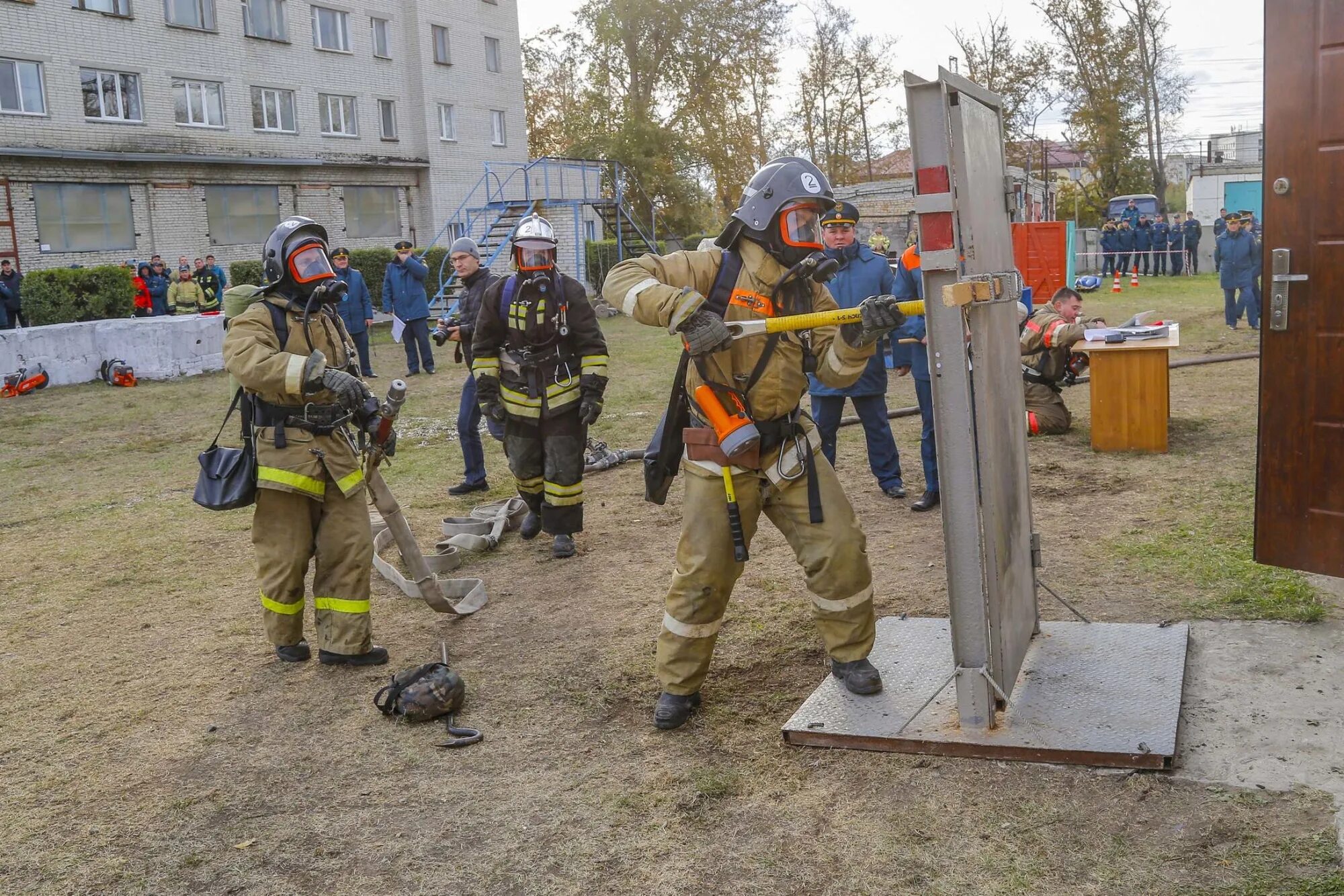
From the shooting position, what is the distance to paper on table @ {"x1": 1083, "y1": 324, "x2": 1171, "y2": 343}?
9.05m

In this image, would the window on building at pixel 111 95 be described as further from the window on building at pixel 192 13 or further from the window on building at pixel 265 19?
the window on building at pixel 265 19

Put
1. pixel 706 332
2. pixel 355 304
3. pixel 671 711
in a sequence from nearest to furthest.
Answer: pixel 706 332 → pixel 671 711 → pixel 355 304

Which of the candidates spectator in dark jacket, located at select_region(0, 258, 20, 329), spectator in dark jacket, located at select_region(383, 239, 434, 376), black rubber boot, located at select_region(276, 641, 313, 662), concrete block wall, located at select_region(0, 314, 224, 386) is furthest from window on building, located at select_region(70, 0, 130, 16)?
black rubber boot, located at select_region(276, 641, 313, 662)

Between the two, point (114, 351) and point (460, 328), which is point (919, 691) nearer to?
point (460, 328)

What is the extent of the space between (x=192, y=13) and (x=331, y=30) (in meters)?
4.24

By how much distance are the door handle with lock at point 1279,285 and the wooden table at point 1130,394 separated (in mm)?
4514

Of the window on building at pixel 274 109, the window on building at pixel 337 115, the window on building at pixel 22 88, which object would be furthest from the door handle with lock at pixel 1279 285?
the window on building at pixel 337 115

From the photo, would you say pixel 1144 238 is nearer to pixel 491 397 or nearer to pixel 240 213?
pixel 240 213

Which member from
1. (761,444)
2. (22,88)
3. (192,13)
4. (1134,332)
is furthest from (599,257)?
(761,444)

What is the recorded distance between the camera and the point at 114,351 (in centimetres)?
1719

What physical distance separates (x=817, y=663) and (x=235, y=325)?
9.90ft

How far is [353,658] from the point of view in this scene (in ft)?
17.8

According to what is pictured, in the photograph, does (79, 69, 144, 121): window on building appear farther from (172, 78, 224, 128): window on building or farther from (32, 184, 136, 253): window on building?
(32, 184, 136, 253): window on building

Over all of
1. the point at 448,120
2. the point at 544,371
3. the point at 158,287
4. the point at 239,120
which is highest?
the point at 448,120
